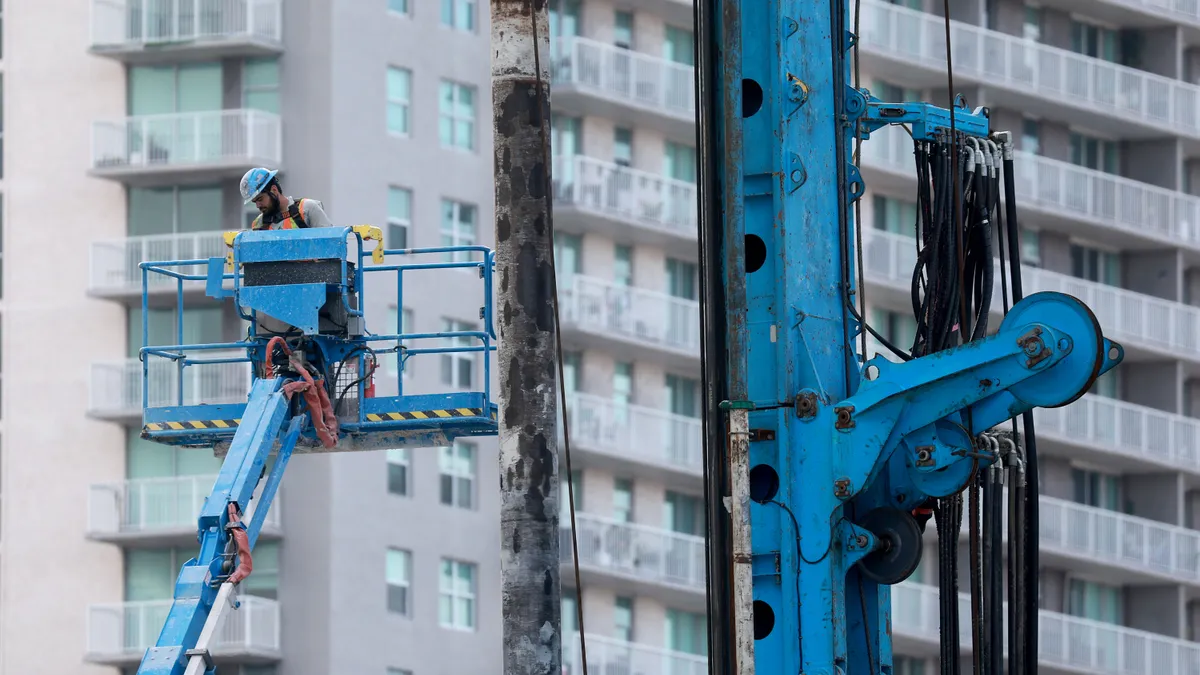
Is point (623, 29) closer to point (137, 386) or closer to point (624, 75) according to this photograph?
point (624, 75)

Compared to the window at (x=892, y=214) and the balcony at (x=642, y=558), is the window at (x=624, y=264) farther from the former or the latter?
the window at (x=892, y=214)

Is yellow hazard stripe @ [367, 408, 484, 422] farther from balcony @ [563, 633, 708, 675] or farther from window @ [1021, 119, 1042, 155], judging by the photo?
window @ [1021, 119, 1042, 155]

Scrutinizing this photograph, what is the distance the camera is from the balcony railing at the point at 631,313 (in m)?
73.6

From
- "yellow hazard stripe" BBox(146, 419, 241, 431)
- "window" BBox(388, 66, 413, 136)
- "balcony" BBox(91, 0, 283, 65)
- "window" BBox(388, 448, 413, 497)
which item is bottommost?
"yellow hazard stripe" BBox(146, 419, 241, 431)

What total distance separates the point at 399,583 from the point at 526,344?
52315 mm

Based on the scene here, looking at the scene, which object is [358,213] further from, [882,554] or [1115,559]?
[882,554]

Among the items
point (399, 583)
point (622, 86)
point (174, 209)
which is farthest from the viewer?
point (622, 86)

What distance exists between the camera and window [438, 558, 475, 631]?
238 feet

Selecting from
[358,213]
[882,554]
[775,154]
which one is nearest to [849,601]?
[882,554]

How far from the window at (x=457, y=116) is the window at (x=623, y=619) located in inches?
418

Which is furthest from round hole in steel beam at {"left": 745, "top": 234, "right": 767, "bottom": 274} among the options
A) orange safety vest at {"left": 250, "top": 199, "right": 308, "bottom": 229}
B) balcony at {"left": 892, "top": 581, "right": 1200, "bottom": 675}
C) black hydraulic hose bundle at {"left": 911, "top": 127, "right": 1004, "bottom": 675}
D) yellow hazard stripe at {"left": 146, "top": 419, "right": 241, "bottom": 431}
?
balcony at {"left": 892, "top": 581, "right": 1200, "bottom": 675}

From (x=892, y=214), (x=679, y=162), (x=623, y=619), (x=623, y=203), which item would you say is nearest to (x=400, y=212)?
(x=623, y=203)

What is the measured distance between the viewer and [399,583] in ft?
236

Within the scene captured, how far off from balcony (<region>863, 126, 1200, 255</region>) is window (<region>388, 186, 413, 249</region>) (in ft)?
38.0
